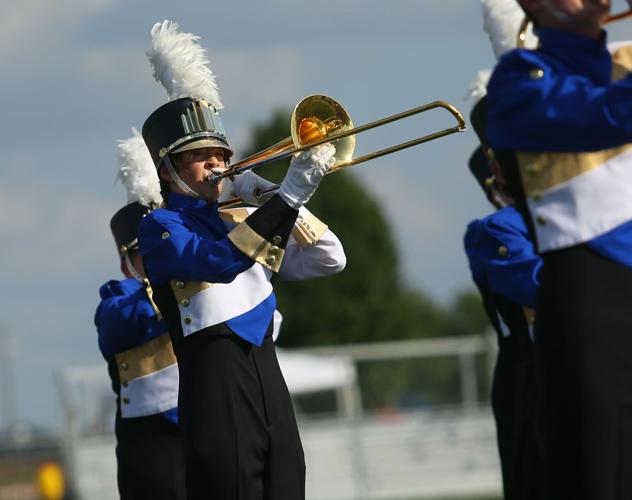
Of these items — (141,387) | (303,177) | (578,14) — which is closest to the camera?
(578,14)

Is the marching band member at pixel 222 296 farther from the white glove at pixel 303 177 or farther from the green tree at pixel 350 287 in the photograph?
the green tree at pixel 350 287

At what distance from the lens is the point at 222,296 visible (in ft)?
17.5

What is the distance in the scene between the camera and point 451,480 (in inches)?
791

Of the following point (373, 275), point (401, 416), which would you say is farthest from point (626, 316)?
point (373, 275)

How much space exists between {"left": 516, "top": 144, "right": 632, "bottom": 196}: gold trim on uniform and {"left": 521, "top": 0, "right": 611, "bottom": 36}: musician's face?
32cm

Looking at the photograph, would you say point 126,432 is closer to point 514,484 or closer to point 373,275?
point 514,484

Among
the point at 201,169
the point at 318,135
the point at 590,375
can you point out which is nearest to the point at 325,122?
the point at 318,135

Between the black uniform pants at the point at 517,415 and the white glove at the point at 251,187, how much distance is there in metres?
Answer: 1.17

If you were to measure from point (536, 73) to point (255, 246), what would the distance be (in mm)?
1531

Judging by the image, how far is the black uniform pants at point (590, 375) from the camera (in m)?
3.66

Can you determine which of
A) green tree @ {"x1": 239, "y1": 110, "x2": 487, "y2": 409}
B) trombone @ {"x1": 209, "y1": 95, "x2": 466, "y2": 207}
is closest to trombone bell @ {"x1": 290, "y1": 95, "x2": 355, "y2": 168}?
trombone @ {"x1": 209, "y1": 95, "x2": 466, "y2": 207}

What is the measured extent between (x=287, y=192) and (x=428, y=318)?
61851mm

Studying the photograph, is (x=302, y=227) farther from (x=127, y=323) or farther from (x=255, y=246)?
(x=127, y=323)

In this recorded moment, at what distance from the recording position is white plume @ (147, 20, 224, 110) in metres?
5.79
